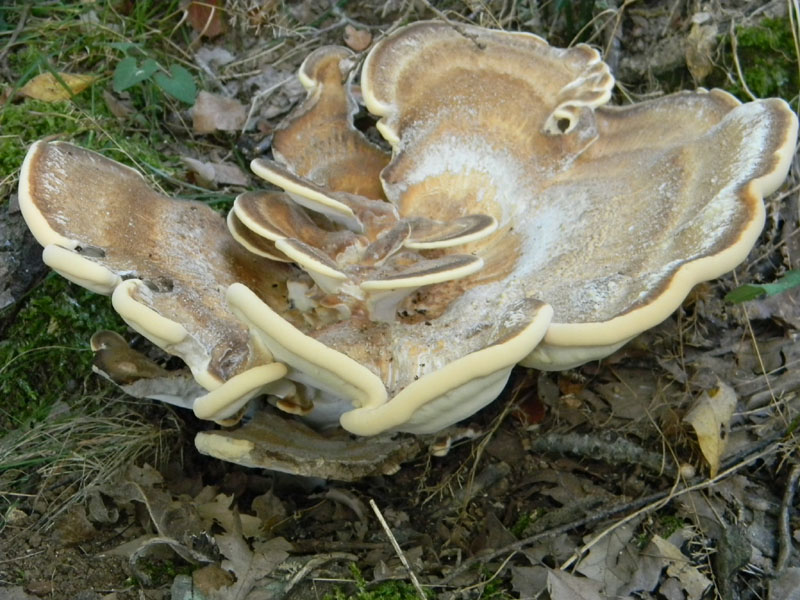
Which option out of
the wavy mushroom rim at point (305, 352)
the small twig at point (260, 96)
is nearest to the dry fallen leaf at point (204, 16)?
A: the small twig at point (260, 96)

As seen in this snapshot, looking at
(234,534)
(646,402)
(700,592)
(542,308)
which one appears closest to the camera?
(542,308)

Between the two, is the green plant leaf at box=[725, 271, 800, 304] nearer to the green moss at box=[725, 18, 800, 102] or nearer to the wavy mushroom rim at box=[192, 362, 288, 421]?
the green moss at box=[725, 18, 800, 102]

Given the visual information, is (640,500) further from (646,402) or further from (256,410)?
(256,410)

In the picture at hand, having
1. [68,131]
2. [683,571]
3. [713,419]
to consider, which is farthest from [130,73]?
[683,571]

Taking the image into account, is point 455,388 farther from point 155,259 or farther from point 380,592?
point 155,259

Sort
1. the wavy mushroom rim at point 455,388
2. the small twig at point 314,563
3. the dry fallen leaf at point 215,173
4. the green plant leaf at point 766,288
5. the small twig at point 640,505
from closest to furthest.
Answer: the wavy mushroom rim at point 455,388
the small twig at point 314,563
the small twig at point 640,505
the green plant leaf at point 766,288
the dry fallen leaf at point 215,173

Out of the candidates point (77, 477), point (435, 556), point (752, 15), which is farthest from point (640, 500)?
point (752, 15)

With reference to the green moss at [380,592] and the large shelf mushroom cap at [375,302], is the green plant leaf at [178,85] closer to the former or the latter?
the large shelf mushroom cap at [375,302]
